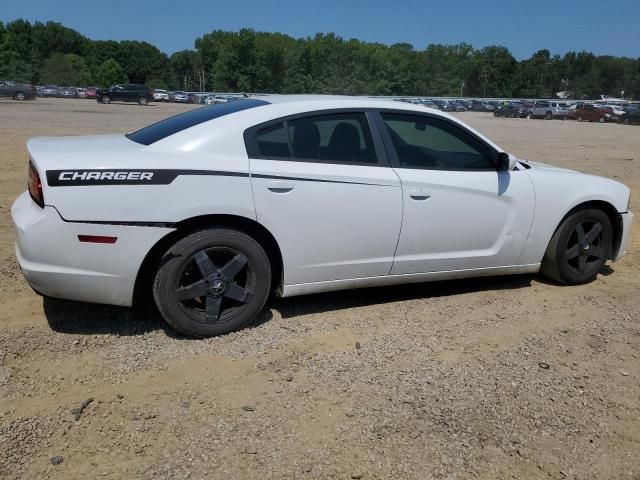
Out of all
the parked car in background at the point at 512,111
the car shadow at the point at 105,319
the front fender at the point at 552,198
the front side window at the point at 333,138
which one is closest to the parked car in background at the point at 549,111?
the parked car in background at the point at 512,111

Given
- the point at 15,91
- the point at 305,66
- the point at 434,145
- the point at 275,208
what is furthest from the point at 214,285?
the point at 305,66

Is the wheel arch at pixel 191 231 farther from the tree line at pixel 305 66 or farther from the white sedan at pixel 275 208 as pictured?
the tree line at pixel 305 66

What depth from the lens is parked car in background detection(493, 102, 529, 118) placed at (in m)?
56.8

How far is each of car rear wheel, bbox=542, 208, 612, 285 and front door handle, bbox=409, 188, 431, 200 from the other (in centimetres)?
140

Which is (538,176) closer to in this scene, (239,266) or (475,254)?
(475,254)

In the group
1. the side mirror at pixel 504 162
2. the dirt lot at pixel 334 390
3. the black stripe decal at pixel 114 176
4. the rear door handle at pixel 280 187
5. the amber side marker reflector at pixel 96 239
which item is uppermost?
the side mirror at pixel 504 162

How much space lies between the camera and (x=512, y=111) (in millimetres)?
57875

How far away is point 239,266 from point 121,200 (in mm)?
846

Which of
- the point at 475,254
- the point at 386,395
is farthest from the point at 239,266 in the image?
the point at 475,254

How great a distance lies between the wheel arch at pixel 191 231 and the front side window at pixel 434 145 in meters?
1.16

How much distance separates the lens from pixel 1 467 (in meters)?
2.64

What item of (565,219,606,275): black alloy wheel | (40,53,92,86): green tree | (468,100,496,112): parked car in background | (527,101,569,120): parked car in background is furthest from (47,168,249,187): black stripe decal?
(40,53,92,86): green tree

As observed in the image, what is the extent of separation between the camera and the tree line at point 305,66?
10356cm

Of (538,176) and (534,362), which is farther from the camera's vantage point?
(538,176)
